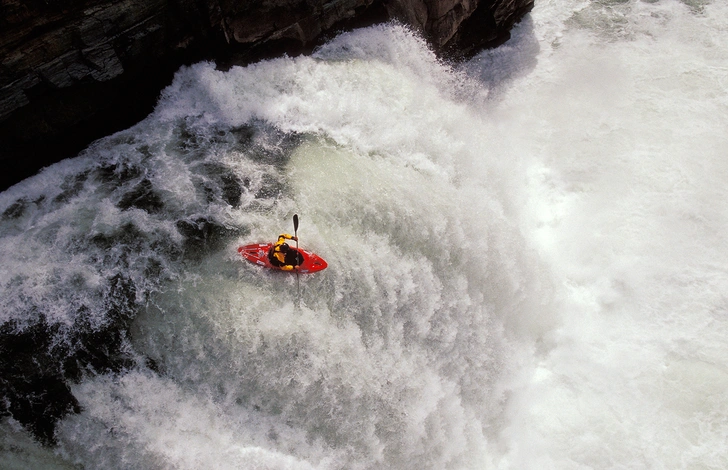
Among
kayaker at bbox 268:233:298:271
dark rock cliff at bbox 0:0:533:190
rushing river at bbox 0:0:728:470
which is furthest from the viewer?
dark rock cliff at bbox 0:0:533:190

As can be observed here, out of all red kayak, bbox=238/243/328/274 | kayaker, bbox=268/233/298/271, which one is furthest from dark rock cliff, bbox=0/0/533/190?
kayaker, bbox=268/233/298/271

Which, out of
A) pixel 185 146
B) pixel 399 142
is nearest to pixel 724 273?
pixel 399 142

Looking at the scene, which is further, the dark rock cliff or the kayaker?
the dark rock cliff

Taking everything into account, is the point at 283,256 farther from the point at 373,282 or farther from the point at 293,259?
the point at 373,282

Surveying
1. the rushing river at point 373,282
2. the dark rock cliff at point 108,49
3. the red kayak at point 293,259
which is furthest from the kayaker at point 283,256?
the dark rock cliff at point 108,49

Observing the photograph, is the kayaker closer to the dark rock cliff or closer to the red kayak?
the red kayak

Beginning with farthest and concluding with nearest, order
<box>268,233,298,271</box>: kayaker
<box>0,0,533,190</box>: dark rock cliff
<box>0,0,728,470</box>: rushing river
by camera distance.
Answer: <box>0,0,533,190</box>: dark rock cliff
<box>268,233,298,271</box>: kayaker
<box>0,0,728,470</box>: rushing river
